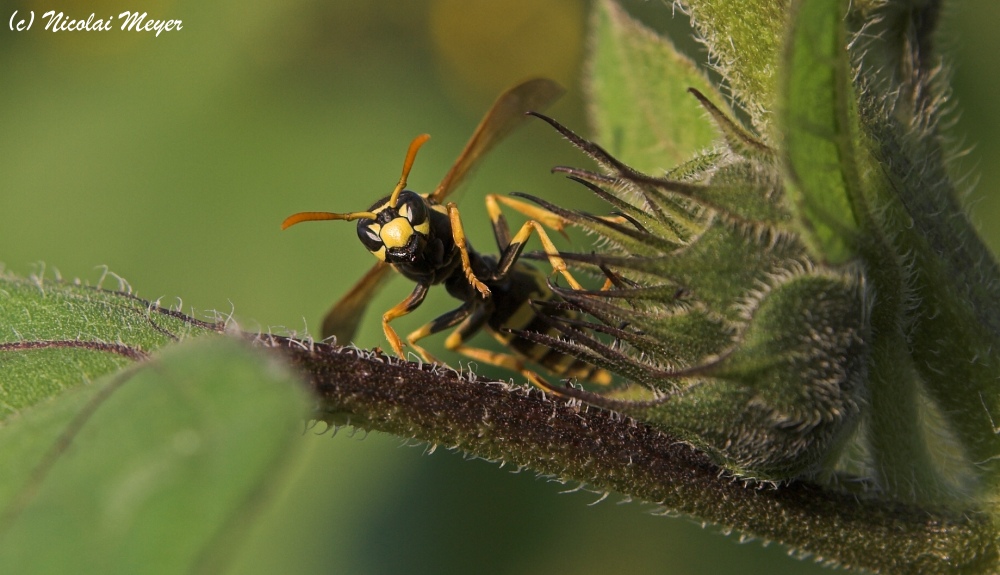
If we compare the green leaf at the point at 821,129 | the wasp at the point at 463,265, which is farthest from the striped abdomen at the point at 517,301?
the green leaf at the point at 821,129

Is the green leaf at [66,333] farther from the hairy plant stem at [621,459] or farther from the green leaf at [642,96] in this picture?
the green leaf at [642,96]

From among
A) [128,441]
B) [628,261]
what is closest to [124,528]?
[128,441]

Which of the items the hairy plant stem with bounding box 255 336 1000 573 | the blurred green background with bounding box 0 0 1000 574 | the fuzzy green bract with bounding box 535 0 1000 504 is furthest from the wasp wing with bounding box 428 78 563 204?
the blurred green background with bounding box 0 0 1000 574

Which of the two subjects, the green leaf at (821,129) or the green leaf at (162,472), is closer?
the green leaf at (162,472)

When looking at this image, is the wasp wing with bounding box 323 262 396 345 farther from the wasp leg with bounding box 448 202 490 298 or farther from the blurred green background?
the blurred green background

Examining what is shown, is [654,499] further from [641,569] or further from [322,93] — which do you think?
[322,93]
